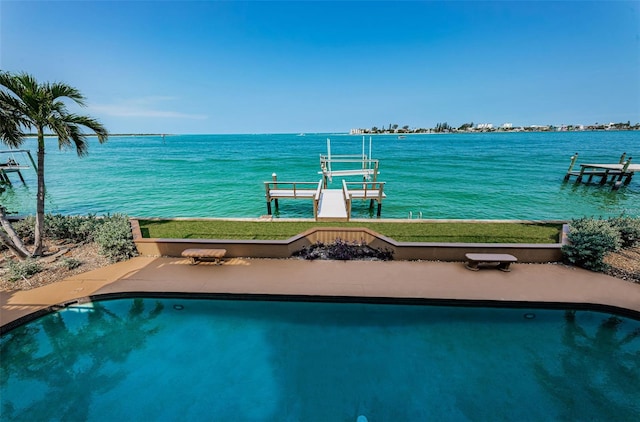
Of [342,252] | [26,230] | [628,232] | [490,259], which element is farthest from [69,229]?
[628,232]

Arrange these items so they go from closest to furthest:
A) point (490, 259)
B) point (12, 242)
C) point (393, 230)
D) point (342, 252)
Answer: point (490, 259)
point (12, 242)
point (342, 252)
point (393, 230)

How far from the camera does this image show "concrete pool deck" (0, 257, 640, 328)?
240 inches

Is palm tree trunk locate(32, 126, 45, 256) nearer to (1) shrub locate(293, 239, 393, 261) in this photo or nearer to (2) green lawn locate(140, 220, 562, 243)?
(2) green lawn locate(140, 220, 562, 243)

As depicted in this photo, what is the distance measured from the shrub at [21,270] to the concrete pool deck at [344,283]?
0.51m

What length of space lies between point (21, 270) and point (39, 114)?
4.09m

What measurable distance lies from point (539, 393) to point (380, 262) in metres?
4.17

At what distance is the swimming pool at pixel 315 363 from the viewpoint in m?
4.27

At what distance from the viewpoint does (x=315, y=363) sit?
199 inches

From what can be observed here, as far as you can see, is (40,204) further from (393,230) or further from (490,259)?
(490,259)

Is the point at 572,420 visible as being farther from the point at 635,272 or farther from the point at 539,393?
the point at 635,272

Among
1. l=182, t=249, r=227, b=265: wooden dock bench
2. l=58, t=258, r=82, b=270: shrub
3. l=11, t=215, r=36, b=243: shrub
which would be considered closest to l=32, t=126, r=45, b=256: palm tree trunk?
l=58, t=258, r=82, b=270: shrub

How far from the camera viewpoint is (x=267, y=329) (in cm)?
578

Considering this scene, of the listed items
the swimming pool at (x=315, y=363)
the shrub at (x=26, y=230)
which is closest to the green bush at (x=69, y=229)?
the shrub at (x=26, y=230)

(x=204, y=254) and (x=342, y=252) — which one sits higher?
(x=204, y=254)
